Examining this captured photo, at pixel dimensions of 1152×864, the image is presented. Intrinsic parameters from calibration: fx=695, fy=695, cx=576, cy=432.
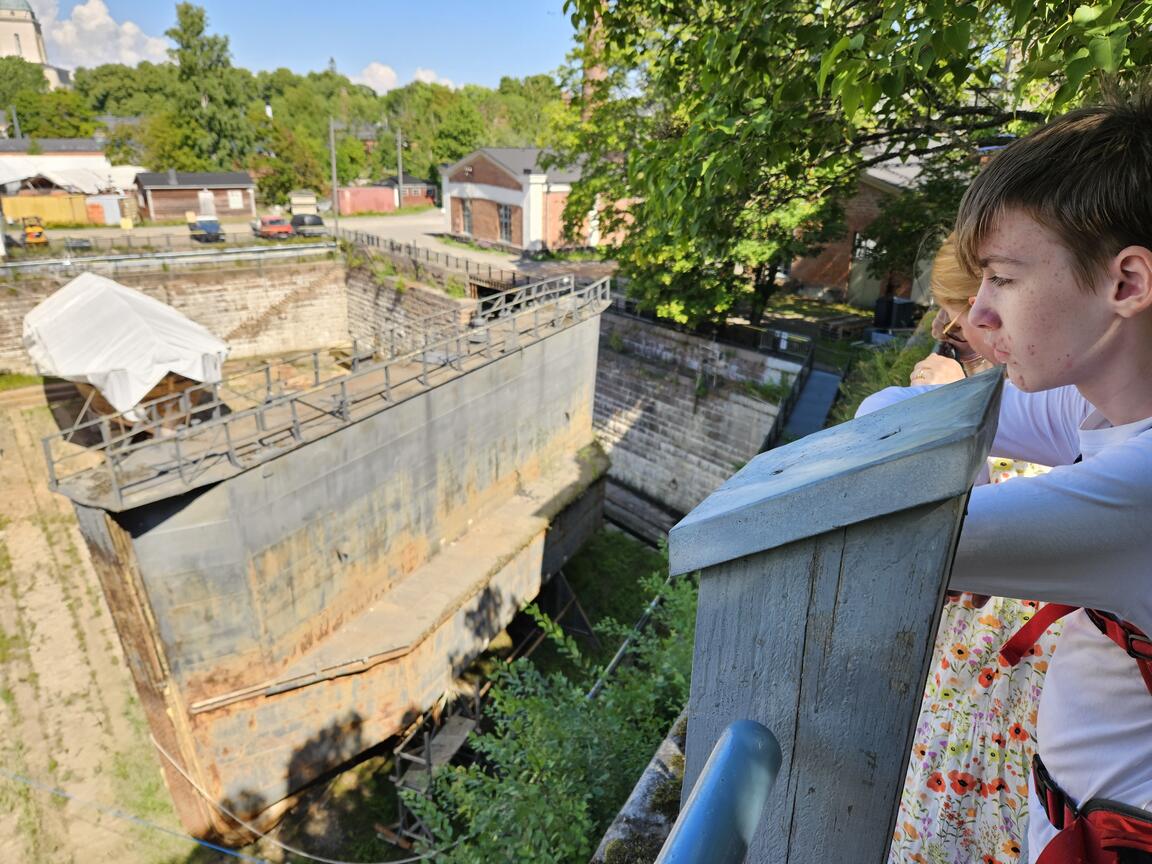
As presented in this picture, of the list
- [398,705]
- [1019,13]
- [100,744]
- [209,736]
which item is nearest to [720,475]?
[398,705]

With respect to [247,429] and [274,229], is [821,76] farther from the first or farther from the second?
[274,229]

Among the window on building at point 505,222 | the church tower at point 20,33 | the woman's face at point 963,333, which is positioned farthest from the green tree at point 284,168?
the church tower at point 20,33

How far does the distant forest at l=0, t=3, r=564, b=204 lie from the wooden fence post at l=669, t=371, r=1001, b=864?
57.7 feet

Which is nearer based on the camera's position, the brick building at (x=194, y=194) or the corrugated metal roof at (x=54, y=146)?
the brick building at (x=194, y=194)

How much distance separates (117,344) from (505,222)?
18.2 metres

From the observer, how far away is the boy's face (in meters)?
1.12

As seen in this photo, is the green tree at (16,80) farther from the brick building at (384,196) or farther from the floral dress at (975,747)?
the floral dress at (975,747)

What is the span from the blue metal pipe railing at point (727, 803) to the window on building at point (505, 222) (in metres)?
31.8

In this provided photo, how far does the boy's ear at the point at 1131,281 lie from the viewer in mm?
1062

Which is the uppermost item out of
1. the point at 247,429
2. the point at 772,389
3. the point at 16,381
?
the point at 247,429

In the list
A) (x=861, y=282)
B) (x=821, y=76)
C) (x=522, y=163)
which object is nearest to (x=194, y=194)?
(x=522, y=163)

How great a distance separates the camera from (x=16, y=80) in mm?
64562

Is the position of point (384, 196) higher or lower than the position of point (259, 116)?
lower

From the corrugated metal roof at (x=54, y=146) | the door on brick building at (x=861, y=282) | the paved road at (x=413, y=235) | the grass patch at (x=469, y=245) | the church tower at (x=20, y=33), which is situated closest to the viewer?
the door on brick building at (x=861, y=282)
